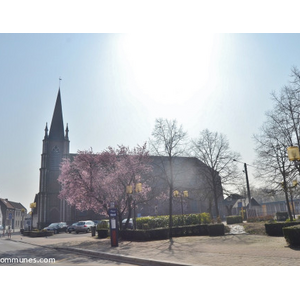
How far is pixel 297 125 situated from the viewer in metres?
20.6

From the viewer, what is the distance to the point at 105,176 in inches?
1006

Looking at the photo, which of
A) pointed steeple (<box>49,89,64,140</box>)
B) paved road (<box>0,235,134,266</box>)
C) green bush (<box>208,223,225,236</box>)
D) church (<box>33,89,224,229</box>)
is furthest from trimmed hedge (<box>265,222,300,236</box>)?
pointed steeple (<box>49,89,64,140</box>)

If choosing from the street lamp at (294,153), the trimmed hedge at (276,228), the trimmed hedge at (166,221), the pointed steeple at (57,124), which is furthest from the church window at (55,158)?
the street lamp at (294,153)

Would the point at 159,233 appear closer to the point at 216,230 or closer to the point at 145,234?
the point at 145,234

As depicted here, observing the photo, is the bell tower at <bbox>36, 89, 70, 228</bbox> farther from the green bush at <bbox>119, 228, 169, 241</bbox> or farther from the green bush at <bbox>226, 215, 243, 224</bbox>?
the green bush at <bbox>119, 228, 169, 241</bbox>

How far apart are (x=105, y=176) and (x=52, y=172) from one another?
157 ft

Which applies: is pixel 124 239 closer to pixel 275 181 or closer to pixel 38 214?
pixel 275 181

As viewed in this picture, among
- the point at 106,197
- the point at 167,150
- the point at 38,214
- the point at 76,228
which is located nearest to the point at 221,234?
the point at 167,150

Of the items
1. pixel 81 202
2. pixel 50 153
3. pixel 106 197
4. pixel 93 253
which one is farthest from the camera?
pixel 50 153

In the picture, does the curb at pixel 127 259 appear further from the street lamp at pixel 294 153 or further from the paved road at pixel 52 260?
the street lamp at pixel 294 153

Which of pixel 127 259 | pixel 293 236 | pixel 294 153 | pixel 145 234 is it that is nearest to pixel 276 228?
pixel 293 236

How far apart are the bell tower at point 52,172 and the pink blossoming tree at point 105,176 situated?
140 ft

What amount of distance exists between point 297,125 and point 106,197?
15.9m

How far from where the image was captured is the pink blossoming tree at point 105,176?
80.8 feet
